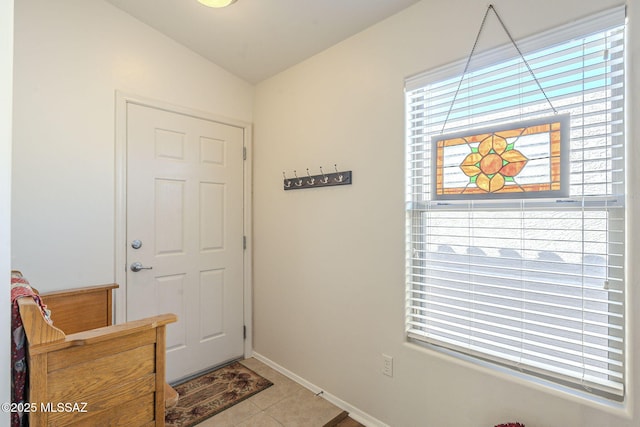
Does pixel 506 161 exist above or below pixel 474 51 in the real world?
below

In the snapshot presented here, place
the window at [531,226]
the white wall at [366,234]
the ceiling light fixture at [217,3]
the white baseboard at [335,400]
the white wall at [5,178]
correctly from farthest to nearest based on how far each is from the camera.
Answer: the white baseboard at [335,400] → the ceiling light fixture at [217,3] → the white wall at [366,234] → the window at [531,226] → the white wall at [5,178]

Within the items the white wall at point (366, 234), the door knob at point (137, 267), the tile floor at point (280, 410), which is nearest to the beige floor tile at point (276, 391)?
the tile floor at point (280, 410)

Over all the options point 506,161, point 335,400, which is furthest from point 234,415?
point 506,161

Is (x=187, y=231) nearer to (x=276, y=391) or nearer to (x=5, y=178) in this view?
(x=276, y=391)

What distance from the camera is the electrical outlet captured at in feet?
6.04

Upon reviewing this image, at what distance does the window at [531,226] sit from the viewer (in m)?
1.23

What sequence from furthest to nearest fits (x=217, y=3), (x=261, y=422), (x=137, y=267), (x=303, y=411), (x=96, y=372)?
(x=137, y=267) → (x=303, y=411) → (x=261, y=422) → (x=217, y=3) → (x=96, y=372)

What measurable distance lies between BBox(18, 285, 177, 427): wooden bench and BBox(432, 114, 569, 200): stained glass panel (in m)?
1.44

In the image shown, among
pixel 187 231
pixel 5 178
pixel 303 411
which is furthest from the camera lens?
pixel 187 231

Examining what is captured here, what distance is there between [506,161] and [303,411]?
188 cm

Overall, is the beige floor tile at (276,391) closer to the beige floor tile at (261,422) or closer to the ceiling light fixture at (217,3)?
the beige floor tile at (261,422)

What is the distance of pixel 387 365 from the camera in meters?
1.86

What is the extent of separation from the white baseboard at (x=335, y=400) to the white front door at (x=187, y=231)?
1.39 feet

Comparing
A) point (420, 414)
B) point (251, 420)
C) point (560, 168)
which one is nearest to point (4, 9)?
point (560, 168)
